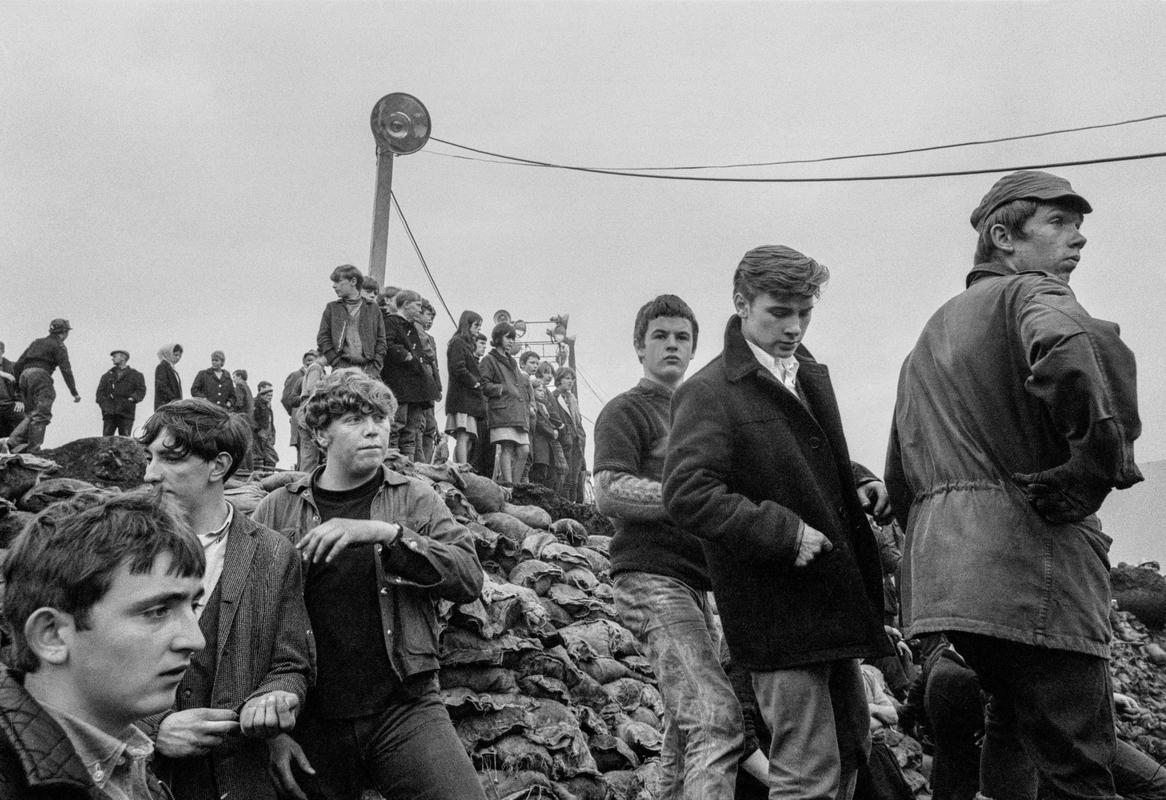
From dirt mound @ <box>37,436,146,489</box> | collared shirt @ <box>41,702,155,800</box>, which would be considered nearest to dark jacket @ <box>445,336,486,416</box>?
dirt mound @ <box>37,436,146,489</box>

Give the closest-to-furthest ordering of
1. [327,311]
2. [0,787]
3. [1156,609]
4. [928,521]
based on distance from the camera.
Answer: [0,787] → [928,521] → [327,311] → [1156,609]

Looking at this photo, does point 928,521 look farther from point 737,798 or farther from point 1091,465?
point 737,798

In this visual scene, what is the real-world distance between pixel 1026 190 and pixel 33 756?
275 cm

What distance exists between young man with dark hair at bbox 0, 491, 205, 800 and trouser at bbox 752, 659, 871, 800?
1.61 m

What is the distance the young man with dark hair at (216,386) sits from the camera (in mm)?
14391

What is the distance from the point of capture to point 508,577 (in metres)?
7.71

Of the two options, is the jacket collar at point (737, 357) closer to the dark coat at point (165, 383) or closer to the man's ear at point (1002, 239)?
the man's ear at point (1002, 239)

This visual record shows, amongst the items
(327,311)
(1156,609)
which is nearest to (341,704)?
(327,311)

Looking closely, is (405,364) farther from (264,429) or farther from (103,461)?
(264,429)

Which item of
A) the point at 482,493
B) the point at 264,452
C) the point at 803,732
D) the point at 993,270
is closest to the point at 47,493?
the point at 482,493

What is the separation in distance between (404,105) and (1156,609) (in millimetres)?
12683

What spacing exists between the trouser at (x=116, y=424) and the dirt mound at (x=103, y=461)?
522cm

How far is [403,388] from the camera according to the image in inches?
426

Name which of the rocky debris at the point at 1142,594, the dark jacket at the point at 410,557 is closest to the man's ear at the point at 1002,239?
the dark jacket at the point at 410,557
